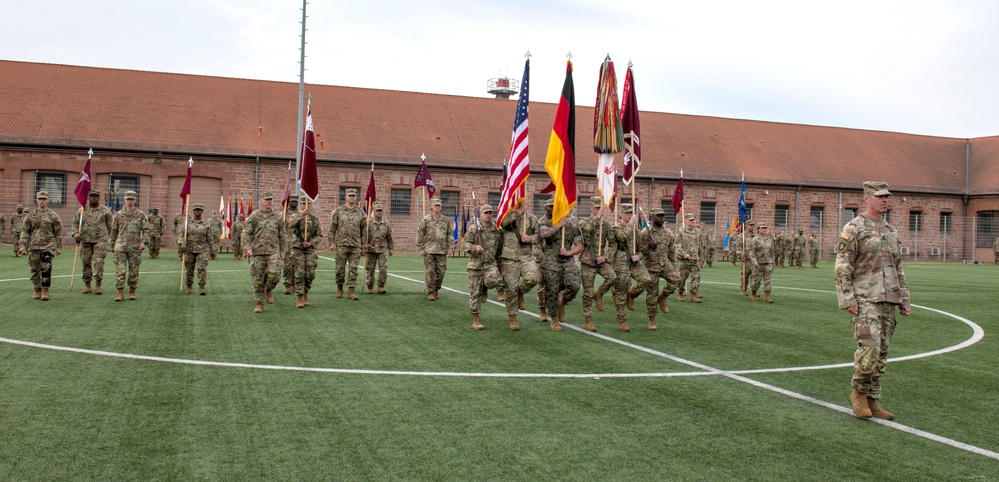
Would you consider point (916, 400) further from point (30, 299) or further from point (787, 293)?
point (30, 299)

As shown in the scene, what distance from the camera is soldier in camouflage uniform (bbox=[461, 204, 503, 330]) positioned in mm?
12070

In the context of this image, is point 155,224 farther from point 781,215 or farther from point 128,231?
point 781,215

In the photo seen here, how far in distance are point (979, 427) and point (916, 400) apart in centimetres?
95

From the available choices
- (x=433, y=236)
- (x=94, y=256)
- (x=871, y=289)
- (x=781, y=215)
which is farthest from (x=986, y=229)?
(x=94, y=256)

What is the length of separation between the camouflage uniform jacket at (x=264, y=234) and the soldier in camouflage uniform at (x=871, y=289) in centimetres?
1027

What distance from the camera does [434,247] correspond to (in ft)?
53.8

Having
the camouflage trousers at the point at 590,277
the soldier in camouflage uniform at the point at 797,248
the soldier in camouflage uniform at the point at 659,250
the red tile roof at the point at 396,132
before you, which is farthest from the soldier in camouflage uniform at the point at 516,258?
the soldier in camouflage uniform at the point at 797,248

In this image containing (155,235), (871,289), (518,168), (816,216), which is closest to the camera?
(871,289)

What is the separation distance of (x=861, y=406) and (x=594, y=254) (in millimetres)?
6034

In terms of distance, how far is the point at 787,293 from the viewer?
2000 cm

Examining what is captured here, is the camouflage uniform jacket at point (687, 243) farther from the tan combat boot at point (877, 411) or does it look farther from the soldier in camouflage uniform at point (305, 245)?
the tan combat boot at point (877, 411)

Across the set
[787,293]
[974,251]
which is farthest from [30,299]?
[974,251]

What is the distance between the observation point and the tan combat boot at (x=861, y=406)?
22.3 feet

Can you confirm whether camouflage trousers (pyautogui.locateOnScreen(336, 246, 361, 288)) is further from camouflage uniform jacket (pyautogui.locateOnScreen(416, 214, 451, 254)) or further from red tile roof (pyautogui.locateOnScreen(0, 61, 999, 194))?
red tile roof (pyautogui.locateOnScreen(0, 61, 999, 194))
